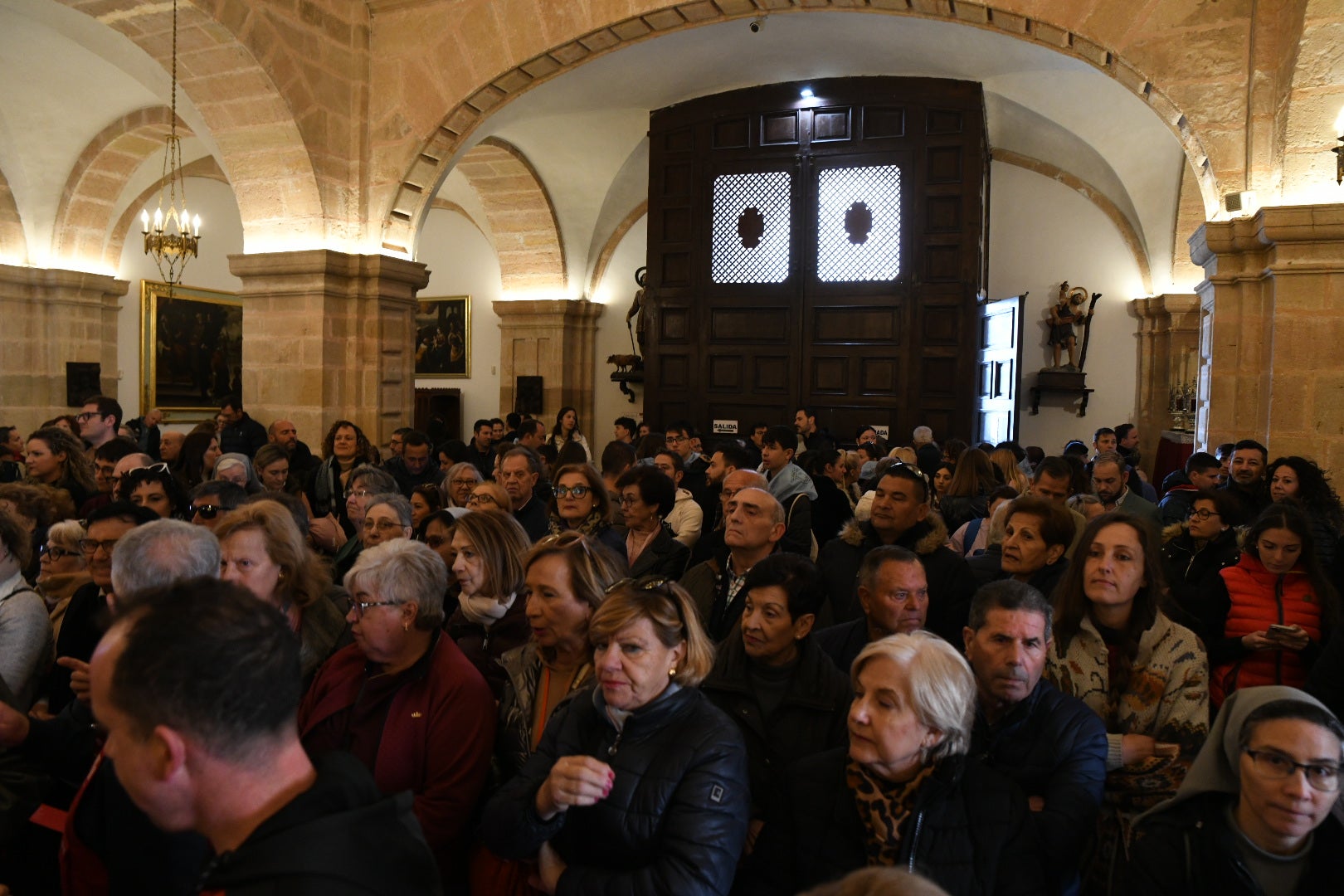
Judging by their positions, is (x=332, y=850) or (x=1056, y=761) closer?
(x=332, y=850)

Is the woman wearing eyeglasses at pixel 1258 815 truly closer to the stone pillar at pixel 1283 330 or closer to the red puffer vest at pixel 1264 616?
the red puffer vest at pixel 1264 616

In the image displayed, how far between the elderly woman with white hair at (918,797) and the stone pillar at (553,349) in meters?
12.6

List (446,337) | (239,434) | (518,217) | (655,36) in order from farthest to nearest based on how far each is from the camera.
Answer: (446,337)
(518,217)
(655,36)
(239,434)

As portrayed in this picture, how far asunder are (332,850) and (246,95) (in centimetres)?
885

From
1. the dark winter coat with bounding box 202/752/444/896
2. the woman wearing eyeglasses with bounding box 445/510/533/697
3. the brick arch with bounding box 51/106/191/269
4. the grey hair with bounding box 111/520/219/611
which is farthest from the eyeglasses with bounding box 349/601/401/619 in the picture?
the brick arch with bounding box 51/106/191/269

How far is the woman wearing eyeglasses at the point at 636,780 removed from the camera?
2020 millimetres

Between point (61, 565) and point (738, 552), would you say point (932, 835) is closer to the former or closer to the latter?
point (738, 552)

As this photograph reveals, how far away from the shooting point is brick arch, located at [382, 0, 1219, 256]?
7.29 m

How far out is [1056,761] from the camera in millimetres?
2324

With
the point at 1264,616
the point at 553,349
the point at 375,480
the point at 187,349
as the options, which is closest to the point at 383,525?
the point at 375,480

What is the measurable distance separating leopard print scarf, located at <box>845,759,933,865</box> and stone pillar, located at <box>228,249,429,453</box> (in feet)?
26.1

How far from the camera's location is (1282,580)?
136 inches

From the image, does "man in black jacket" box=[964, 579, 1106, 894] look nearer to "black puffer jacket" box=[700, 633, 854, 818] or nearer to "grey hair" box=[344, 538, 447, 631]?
"black puffer jacket" box=[700, 633, 854, 818]

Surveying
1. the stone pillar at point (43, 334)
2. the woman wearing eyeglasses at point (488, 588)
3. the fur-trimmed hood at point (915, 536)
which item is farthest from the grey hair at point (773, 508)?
the stone pillar at point (43, 334)
